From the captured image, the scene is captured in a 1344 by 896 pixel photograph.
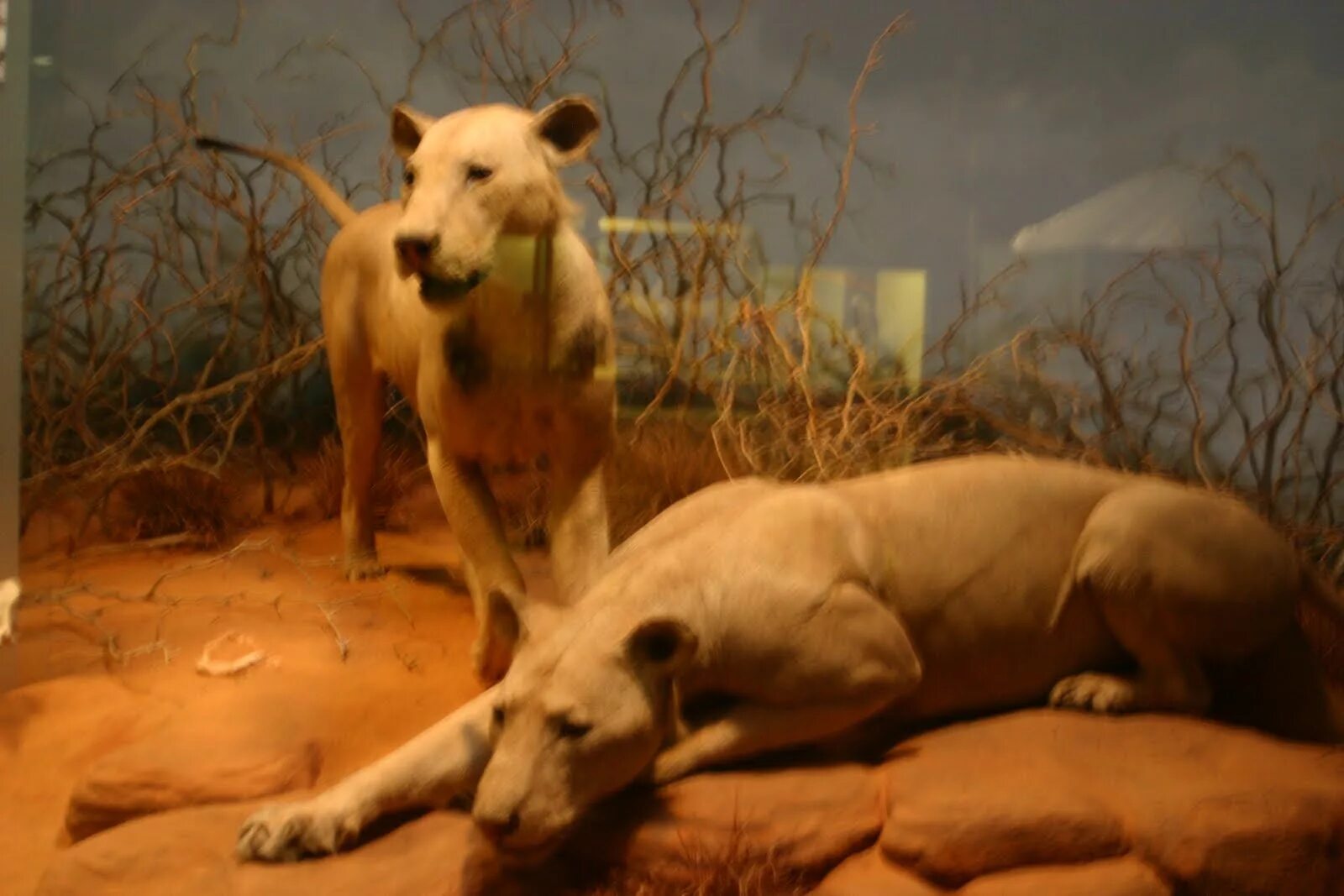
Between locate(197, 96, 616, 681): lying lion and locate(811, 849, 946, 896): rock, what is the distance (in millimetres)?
876

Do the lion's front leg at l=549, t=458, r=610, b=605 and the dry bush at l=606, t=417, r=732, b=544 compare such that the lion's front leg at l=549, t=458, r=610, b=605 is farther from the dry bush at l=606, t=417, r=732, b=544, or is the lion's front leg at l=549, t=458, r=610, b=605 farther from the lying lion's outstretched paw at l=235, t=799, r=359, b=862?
the lying lion's outstretched paw at l=235, t=799, r=359, b=862

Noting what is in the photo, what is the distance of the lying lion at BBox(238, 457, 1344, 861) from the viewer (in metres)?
2.45

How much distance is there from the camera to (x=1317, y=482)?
346 centimetres

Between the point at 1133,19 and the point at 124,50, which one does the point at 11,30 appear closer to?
the point at 124,50

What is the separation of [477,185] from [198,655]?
1.72m

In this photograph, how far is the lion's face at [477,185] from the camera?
2863 mm

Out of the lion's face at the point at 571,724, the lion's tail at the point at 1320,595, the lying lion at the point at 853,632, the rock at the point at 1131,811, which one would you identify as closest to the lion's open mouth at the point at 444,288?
the lying lion at the point at 853,632

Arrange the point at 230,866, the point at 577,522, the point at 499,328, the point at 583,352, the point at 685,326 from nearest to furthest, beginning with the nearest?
the point at 230,866 → the point at 499,328 → the point at 583,352 → the point at 577,522 → the point at 685,326

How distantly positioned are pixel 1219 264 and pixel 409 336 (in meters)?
2.34

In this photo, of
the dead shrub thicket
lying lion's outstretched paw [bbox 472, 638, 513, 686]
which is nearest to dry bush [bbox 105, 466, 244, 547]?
the dead shrub thicket

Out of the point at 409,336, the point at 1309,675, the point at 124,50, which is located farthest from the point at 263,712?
the point at 1309,675

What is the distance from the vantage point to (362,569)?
14.8ft

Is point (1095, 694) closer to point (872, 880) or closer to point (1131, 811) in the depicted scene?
point (1131, 811)

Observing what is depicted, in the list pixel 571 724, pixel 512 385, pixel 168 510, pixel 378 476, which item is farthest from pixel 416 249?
pixel 168 510
